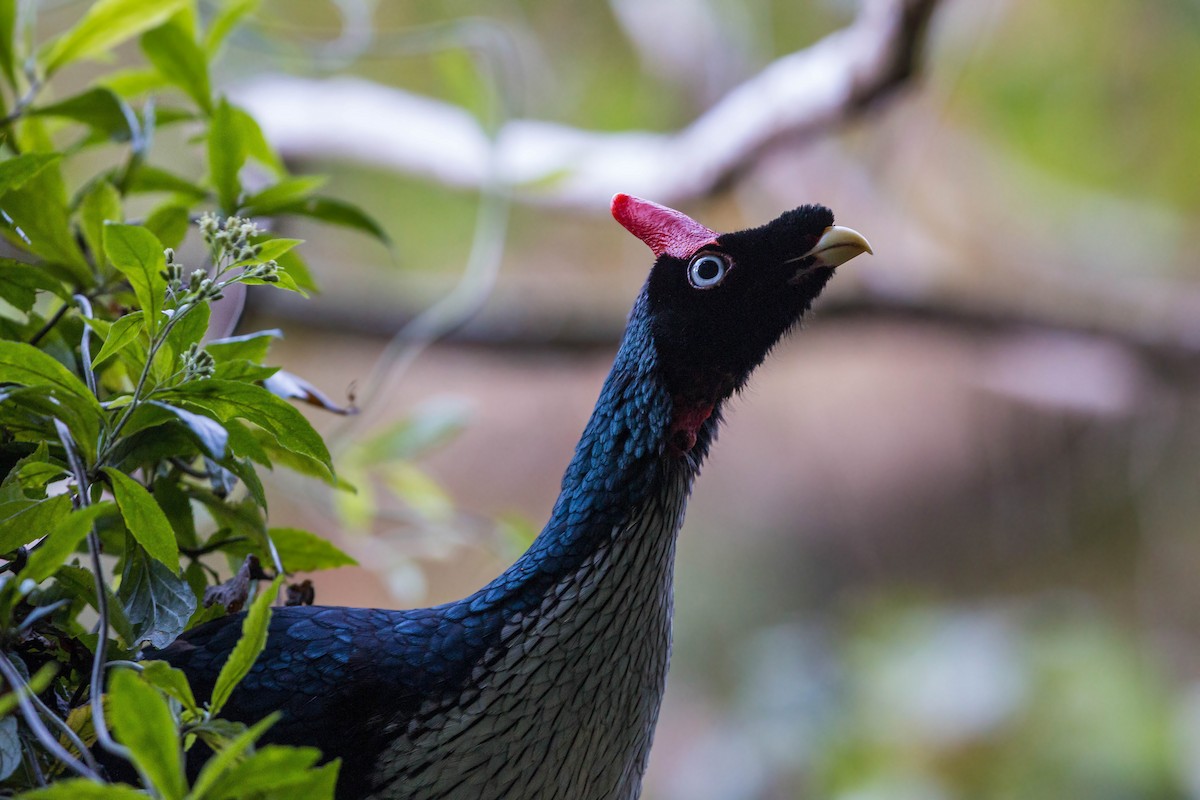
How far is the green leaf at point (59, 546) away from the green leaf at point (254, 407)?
0.11m

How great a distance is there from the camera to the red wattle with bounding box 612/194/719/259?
3.06ft

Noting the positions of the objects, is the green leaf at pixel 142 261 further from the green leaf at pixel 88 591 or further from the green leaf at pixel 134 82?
the green leaf at pixel 134 82

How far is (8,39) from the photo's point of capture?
992 mm

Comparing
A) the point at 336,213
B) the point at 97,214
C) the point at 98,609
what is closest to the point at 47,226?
the point at 97,214

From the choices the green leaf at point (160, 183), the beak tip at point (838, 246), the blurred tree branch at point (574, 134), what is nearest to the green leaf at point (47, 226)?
the green leaf at point (160, 183)

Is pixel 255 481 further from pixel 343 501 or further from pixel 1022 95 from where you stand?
pixel 1022 95

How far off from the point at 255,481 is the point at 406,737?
0.69 feet

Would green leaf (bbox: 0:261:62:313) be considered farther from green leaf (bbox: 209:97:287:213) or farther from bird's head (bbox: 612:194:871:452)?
bird's head (bbox: 612:194:871:452)

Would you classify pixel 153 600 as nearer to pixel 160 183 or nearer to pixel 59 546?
pixel 59 546

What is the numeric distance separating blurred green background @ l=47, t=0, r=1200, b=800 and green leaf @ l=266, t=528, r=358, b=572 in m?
0.72

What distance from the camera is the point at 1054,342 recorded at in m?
2.99

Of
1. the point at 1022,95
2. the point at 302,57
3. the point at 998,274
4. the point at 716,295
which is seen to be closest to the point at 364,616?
the point at 716,295

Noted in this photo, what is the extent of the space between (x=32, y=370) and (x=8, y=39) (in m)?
0.52

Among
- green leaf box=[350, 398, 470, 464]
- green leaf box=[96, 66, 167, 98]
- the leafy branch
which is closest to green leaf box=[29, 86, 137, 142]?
the leafy branch
